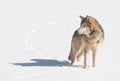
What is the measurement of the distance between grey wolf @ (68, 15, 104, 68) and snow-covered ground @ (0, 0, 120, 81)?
0.29 metres

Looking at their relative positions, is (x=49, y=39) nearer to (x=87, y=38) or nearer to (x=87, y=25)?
(x=87, y=38)

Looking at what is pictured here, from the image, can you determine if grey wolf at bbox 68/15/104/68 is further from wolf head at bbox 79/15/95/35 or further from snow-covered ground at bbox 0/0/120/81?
snow-covered ground at bbox 0/0/120/81

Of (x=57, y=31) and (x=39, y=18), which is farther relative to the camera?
(x=39, y=18)

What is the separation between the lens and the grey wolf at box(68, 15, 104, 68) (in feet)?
32.6

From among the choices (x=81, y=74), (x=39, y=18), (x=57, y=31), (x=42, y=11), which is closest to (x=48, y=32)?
(x=57, y=31)

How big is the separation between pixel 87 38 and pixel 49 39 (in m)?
3.39

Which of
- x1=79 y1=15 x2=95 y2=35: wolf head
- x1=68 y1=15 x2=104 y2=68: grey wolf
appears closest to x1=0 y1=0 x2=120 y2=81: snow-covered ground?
x1=68 y1=15 x2=104 y2=68: grey wolf

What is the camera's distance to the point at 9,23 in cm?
1593

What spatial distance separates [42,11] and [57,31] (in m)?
3.47

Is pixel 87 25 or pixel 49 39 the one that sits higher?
pixel 87 25

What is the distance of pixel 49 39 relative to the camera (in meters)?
13.5

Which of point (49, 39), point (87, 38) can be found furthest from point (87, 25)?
point (49, 39)

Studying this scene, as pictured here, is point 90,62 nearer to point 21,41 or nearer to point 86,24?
point 86,24

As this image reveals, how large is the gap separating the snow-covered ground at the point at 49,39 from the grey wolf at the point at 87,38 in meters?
0.29
